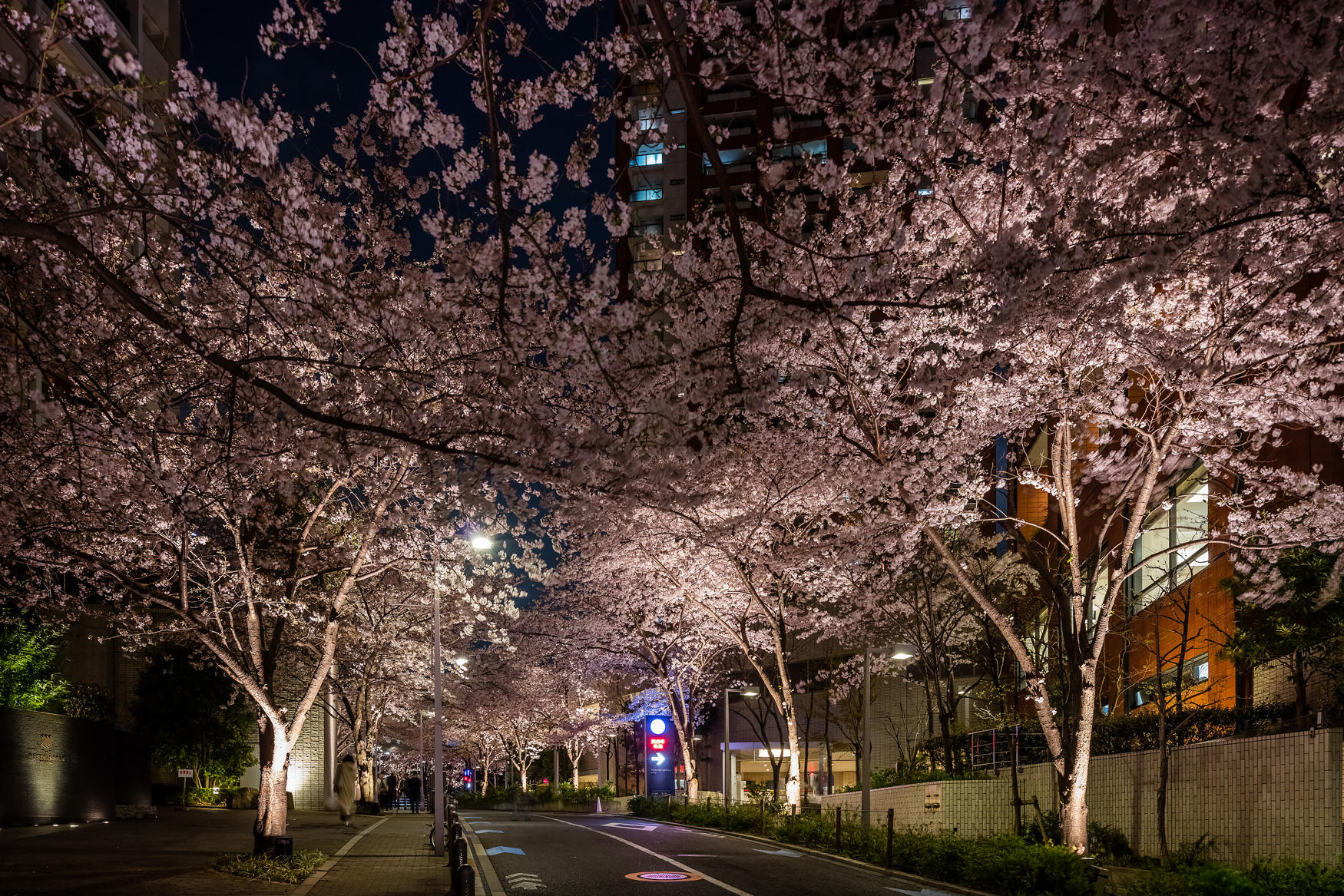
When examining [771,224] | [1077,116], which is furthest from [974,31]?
[771,224]

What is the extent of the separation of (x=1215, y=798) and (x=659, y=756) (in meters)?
27.3

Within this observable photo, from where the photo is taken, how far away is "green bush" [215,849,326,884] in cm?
1400

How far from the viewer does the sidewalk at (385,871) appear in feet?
43.2

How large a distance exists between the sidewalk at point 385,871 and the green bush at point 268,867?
1.00 feet

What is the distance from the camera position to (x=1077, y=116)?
1003cm

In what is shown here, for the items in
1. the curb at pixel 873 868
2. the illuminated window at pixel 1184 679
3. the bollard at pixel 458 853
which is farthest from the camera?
the illuminated window at pixel 1184 679

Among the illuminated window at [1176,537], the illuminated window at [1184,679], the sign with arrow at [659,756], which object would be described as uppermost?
the illuminated window at [1176,537]

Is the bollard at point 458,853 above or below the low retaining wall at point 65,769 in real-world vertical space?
above

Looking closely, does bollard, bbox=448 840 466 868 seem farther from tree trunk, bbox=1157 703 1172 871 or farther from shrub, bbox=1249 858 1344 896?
tree trunk, bbox=1157 703 1172 871

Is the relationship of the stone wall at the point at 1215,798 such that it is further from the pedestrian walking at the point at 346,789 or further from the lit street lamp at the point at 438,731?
the pedestrian walking at the point at 346,789

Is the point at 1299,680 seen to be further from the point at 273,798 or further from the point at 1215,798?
the point at 273,798

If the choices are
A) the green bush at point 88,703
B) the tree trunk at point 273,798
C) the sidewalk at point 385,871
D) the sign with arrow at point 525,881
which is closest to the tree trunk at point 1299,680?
the sign with arrow at point 525,881

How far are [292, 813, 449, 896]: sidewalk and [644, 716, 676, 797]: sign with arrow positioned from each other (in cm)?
1221

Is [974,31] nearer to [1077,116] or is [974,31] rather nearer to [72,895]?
[1077,116]
